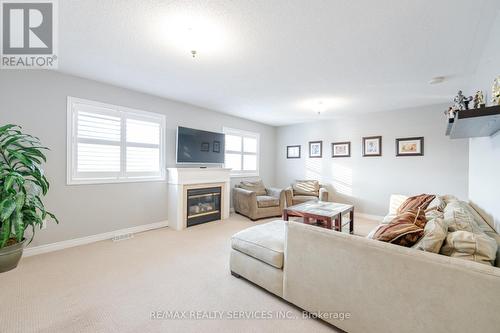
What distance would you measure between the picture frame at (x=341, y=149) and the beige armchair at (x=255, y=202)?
1.73 m

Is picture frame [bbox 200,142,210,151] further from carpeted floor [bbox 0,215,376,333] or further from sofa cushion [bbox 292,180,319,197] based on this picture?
sofa cushion [bbox 292,180,319,197]

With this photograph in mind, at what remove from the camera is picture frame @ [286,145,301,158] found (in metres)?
5.98

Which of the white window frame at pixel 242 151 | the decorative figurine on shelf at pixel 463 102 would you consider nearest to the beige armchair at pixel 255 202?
the white window frame at pixel 242 151

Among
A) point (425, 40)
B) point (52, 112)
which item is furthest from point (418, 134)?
point (52, 112)

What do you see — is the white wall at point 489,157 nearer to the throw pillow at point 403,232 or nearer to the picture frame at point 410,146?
the throw pillow at point 403,232

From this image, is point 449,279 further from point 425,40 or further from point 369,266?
point 425,40

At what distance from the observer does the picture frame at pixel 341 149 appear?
5.02 m

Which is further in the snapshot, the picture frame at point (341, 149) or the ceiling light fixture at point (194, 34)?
the picture frame at point (341, 149)

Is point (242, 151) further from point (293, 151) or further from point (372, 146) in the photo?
point (372, 146)

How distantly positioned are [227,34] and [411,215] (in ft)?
7.29

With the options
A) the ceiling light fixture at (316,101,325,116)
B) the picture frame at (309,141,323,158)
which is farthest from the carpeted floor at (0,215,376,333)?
the picture frame at (309,141,323,158)

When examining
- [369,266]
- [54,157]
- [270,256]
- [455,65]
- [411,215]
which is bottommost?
[270,256]

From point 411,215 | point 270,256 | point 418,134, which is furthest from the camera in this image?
point 418,134

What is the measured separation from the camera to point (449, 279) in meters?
1.05
